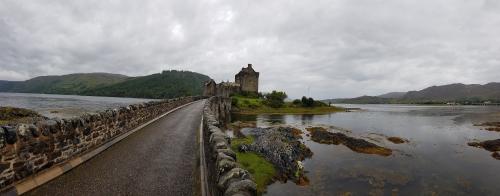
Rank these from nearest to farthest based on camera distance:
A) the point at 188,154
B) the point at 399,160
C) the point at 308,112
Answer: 1. the point at 188,154
2. the point at 399,160
3. the point at 308,112

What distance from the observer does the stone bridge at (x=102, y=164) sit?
6.62 metres

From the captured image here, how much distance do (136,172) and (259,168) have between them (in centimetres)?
1385

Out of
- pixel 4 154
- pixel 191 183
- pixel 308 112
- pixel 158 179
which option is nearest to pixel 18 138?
pixel 4 154

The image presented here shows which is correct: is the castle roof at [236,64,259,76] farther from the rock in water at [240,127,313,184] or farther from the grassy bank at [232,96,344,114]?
the rock in water at [240,127,313,184]

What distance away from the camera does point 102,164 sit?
9094mm

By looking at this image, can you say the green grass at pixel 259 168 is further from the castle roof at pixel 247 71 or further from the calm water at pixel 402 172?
the castle roof at pixel 247 71

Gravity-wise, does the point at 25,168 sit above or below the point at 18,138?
below

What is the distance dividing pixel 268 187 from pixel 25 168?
13.9 m

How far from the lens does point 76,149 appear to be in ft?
30.8

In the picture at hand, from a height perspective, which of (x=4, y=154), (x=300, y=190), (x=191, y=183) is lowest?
(x=300, y=190)

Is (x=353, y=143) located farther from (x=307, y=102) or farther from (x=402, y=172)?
(x=307, y=102)

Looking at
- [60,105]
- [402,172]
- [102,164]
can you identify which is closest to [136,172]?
[102,164]

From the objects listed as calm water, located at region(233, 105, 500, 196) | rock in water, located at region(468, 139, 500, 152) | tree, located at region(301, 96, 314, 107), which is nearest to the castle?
tree, located at region(301, 96, 314, 107)

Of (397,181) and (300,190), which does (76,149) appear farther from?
(397,181)
